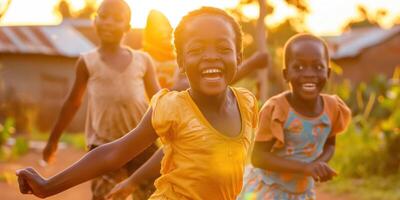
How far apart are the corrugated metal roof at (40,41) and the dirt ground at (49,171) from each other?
6716 mm

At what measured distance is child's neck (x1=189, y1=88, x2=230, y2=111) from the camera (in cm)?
256

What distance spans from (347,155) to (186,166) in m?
7.29

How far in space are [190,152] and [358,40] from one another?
84.2 ft

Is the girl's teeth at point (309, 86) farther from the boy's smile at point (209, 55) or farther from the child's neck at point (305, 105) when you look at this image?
the boy's smile at point (209, 55)

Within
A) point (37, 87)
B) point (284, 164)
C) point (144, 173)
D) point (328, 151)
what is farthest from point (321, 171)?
point (37, 87)

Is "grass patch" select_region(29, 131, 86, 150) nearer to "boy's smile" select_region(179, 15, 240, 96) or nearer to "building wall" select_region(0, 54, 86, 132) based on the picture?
"building wall" select_region(0, 54, 86, 132)

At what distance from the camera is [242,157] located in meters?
2.60

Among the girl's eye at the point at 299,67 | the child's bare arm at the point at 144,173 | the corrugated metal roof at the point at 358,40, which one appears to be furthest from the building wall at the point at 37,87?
the child's bare arm at the point at 144,173

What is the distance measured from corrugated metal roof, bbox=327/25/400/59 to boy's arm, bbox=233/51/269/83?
63.8 feet

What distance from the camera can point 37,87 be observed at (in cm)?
2056

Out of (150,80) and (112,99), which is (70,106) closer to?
(112,99)

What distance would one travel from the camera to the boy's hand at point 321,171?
10.5 feet

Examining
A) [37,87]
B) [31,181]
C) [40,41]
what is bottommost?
[37,87]

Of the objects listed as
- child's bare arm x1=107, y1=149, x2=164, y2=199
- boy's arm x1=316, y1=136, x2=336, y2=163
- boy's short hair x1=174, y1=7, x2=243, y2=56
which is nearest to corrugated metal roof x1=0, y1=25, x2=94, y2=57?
boy's arm x1=316, y1=136, x2=336, y2=163
